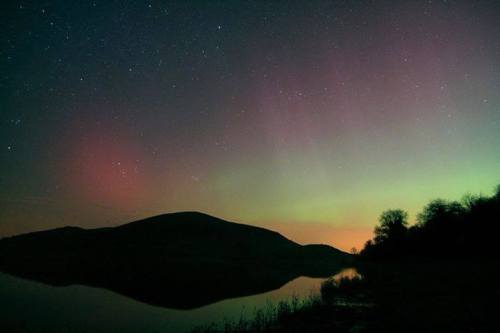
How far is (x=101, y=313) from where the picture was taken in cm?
2522

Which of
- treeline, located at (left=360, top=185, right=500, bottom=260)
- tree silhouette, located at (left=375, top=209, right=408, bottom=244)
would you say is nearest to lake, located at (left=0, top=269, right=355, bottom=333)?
treeline, located at (left=360, top=185, right=500, bottom=260)

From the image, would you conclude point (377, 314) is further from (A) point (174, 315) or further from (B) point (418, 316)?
(A) point (174, 315)

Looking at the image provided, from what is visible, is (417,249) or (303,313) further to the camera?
(417,249)

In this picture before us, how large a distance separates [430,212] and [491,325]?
84825 mm

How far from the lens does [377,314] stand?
18.0 metres

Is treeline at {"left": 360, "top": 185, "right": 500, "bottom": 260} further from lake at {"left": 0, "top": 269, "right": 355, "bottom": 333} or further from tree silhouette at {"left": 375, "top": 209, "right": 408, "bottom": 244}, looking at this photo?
lake at {"left": 0, "top": 269, "right": 355, "bottom": 333}

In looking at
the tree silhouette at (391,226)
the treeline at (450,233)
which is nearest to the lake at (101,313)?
the treeline at (450,233)

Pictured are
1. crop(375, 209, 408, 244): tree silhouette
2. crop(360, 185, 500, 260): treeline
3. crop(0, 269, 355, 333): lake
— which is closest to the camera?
crop(0, 269, 355, 333): lake

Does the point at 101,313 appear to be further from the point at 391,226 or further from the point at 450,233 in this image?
the point at 391,226

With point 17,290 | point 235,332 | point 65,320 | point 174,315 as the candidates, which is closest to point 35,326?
point 65,320

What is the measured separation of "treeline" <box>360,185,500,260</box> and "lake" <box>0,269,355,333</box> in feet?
156

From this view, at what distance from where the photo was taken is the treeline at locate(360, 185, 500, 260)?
56062mm

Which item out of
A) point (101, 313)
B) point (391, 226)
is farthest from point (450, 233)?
point (101, 313)

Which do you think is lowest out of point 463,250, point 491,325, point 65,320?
point 65,320
